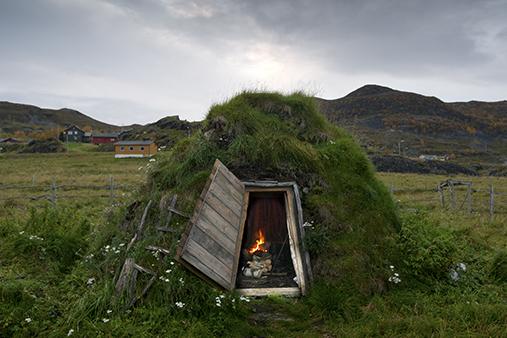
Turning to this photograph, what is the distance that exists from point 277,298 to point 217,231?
140cm

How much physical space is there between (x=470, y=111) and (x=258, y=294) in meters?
143

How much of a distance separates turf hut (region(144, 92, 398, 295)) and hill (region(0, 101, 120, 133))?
132736mm

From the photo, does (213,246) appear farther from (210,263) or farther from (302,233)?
(302,233)

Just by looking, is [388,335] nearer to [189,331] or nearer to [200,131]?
[189,331]

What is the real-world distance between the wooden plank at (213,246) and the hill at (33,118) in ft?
440

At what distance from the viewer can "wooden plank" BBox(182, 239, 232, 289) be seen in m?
5.21

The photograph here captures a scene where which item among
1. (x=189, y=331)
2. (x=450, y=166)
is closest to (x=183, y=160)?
(x=189, y=331)

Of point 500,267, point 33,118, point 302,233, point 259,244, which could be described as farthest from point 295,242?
point 33,118

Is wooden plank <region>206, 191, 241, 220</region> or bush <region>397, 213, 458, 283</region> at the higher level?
wooden plank <region>206, 191, 241, 220</region>

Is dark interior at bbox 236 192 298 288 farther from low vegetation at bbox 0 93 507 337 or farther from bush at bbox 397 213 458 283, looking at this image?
bush at bbox 397 213 458 283

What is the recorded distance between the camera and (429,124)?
102m

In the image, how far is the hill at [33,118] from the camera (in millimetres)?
125181

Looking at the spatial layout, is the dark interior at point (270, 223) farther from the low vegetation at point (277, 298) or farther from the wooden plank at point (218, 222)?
the wooden plank at point (218, 222)

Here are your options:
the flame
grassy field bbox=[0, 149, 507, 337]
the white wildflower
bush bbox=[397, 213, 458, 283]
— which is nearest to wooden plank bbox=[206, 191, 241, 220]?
Answer: grassy field bbox=[0, 149, 507, 337]
